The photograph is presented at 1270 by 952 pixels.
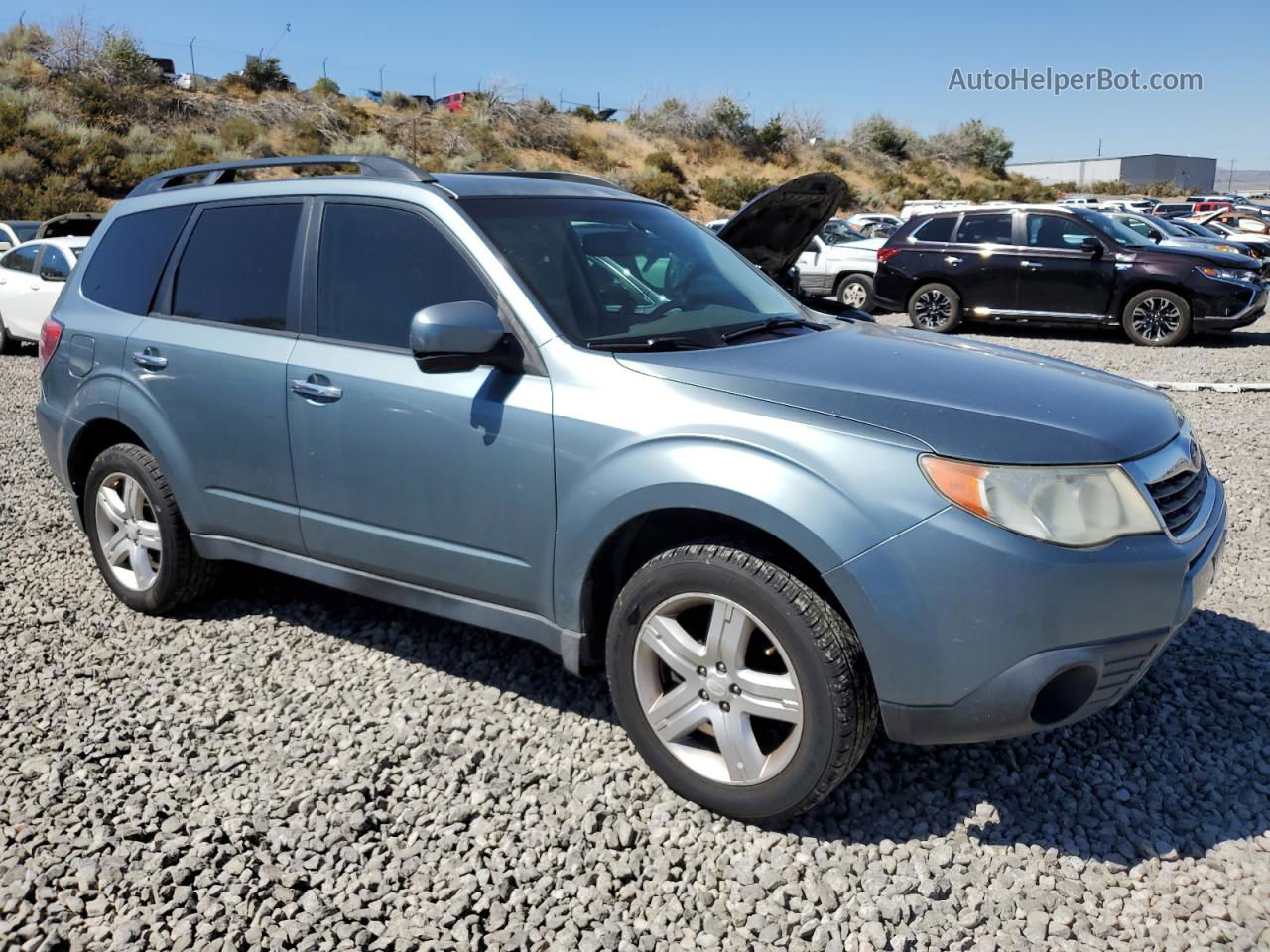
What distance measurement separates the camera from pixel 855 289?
17.2 m

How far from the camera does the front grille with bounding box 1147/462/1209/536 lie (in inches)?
113

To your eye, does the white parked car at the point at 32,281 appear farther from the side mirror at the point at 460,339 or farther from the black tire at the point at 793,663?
the black tire at the point at 793,663

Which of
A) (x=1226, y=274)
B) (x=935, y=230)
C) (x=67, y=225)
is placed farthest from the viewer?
(x=67, y=225)

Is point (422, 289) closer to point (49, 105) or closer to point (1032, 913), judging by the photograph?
point (1032, 913)

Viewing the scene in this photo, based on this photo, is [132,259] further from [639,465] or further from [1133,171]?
[1133,171]

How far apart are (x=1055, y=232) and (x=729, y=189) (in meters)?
27.8

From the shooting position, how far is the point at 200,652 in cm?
430

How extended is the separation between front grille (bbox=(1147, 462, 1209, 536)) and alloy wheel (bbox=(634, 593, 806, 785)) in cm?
109

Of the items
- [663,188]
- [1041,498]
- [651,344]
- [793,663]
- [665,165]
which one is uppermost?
[665,165]

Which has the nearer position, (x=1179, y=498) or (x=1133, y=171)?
(x=1179, y=498)

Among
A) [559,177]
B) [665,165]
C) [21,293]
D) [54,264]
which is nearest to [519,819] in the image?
[559,177]

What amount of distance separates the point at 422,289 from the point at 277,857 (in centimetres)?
182

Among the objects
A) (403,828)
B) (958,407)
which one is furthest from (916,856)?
(403,828)

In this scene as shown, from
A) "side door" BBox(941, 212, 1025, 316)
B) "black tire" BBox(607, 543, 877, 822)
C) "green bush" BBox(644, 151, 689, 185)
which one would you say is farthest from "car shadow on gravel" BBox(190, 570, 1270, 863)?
"green bush" BBox(644, 151, 689, 185)
